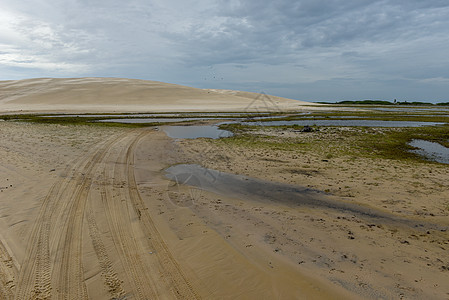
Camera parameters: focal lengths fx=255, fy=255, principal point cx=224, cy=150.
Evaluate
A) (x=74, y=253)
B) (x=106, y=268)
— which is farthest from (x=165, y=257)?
(x=74, y=253)

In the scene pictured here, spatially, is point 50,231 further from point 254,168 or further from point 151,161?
point 254,168

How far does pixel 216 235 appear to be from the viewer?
269 inches

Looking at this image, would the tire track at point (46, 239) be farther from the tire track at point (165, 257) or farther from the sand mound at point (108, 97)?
the sand mound at point (108, 97)

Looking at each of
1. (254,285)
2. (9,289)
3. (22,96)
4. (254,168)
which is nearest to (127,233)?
(9,289)

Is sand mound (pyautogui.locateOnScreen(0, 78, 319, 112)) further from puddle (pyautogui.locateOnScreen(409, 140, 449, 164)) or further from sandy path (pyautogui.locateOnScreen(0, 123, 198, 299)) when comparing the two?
sandy path (pyautogui.locateOnScreen(0, 123, 198, 299))

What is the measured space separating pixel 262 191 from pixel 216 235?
4.00 meters

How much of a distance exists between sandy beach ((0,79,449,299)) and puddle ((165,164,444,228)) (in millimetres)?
185

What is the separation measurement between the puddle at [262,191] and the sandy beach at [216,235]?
18 centimetres

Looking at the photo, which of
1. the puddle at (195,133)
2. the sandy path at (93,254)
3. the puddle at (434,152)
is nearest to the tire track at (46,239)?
the sandy path at (93,254)

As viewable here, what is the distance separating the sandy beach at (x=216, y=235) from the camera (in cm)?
491

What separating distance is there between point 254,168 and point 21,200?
9.77m

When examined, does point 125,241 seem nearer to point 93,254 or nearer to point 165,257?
point 93,254

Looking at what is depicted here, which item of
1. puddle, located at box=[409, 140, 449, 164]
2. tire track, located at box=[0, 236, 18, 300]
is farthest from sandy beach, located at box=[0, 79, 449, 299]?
puddle, located at box=[409, 140, 449, 164]

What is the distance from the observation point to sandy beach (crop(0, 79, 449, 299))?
4910 millimetres
